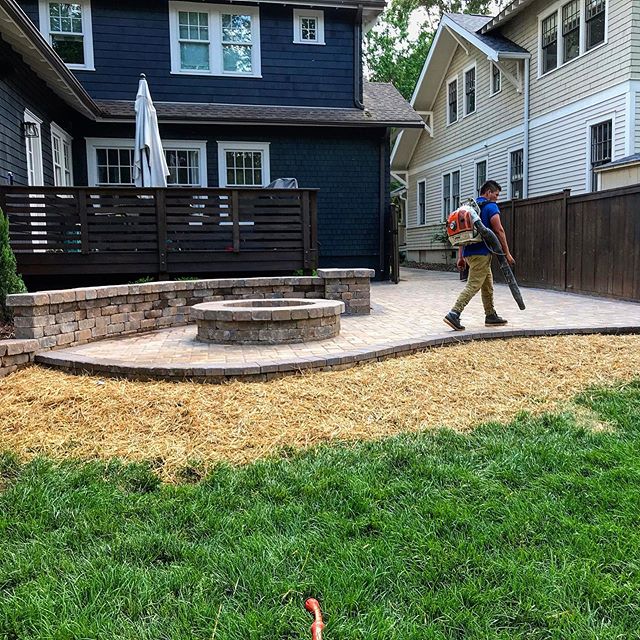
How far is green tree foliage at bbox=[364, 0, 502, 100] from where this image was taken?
35250mm

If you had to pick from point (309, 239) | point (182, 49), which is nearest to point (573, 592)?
point (309, 239)

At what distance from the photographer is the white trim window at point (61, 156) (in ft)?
38.9

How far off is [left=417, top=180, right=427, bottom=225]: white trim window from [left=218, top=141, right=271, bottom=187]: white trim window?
1205cm

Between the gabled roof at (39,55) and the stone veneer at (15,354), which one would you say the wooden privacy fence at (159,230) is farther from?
the stone veneer at (15,354)

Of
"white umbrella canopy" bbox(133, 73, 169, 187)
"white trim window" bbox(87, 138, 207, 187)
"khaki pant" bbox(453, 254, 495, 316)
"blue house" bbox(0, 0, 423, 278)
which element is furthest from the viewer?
"white trim window" bbox(87, 138, 207, 187)

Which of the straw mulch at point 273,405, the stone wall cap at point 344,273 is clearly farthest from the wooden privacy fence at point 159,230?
the straw mulch at point 273,405

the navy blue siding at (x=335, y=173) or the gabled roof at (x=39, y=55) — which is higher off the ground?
the gabled roof at (x=39, y=55)

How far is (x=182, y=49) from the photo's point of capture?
44.3ft

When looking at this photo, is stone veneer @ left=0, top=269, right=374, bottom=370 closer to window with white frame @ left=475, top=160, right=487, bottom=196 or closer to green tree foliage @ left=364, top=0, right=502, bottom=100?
window with white frame @ left=475, top=160, right=487, bottom=196

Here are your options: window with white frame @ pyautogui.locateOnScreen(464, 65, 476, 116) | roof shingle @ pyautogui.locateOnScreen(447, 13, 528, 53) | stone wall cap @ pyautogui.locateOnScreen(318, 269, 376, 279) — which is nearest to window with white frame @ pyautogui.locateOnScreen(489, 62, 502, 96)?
roof shingle @ pyautogui.locateOnScreen(447, 13, 528, 53)

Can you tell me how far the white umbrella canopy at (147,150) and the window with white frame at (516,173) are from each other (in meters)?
11.2

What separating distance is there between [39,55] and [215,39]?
546 centimetres

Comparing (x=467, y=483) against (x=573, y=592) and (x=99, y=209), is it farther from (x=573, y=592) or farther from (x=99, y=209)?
(x=99, y=209)

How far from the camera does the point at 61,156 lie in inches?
485
